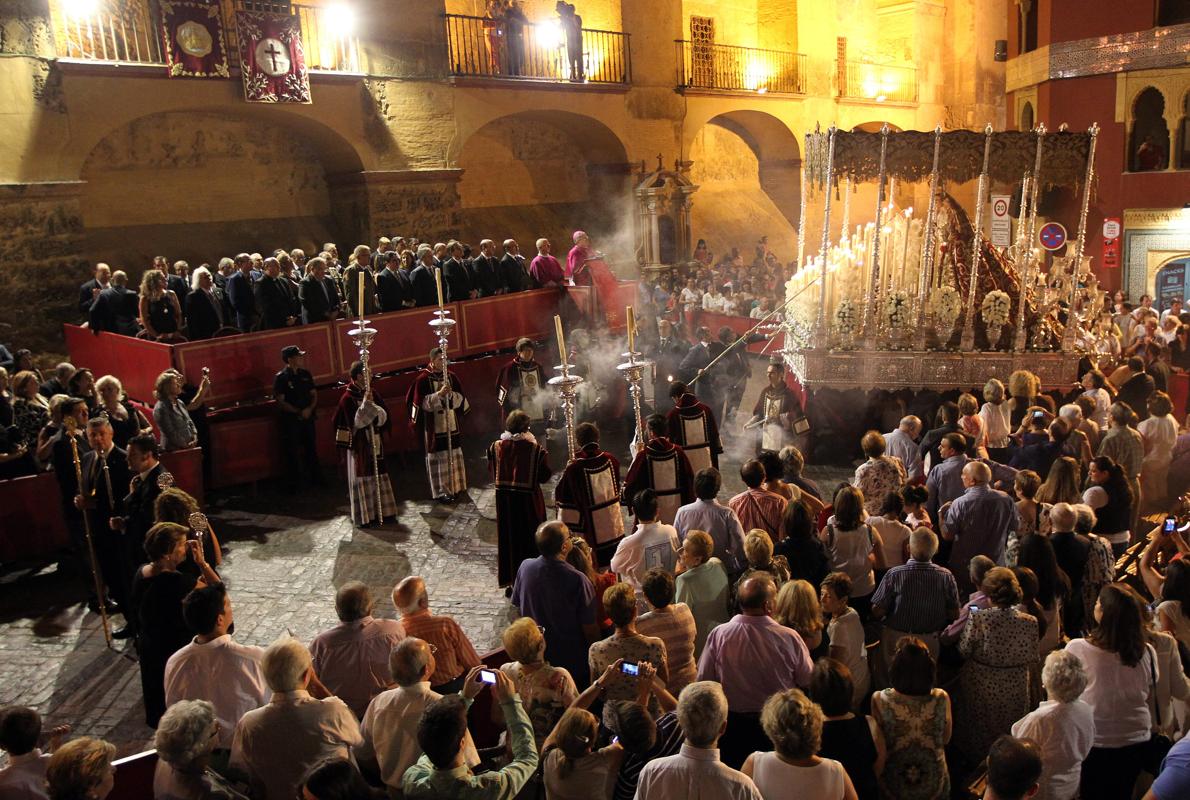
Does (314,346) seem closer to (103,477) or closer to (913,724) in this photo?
(103,477)

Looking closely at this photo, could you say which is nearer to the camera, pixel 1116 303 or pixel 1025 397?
pixel 1025 397

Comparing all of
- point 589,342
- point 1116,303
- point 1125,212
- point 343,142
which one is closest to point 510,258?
point 589,342

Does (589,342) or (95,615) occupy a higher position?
(589,342)

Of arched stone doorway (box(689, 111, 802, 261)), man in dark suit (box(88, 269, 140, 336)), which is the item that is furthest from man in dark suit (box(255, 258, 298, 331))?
arched stone doorway (box(689, 111, 802, 261))

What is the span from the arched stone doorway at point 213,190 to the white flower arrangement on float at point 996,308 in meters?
11.2

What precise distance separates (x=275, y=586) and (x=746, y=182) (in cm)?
2340

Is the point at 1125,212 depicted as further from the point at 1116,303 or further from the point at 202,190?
the point at 202,190

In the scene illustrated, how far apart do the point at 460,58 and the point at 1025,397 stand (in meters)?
14.4

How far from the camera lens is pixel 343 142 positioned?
16938 millimetres

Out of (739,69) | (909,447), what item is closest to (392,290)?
(909,447)

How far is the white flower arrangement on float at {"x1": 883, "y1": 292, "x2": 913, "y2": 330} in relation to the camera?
1185 centimetres

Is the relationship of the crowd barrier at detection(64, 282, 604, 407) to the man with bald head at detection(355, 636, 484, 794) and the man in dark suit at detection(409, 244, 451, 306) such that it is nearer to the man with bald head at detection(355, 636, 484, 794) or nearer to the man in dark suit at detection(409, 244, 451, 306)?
the man in dark suit at detection(409, 244, 451, 306)

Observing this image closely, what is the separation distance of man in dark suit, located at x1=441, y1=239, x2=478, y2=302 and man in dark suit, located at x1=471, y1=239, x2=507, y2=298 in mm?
215

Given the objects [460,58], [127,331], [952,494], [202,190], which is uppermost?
[460,58]
